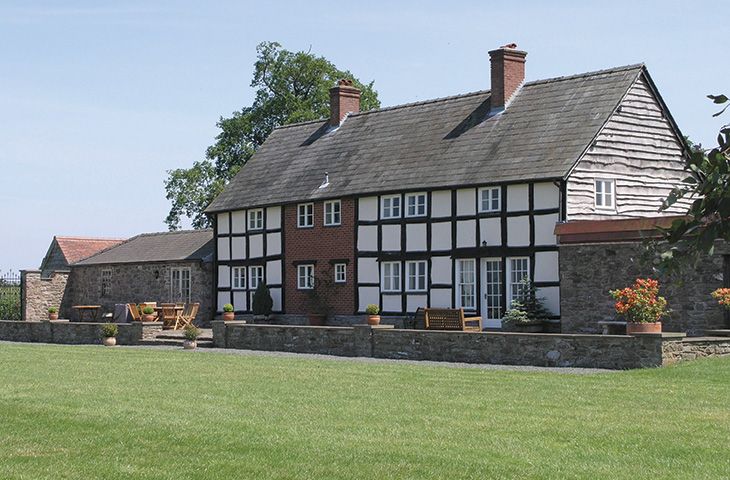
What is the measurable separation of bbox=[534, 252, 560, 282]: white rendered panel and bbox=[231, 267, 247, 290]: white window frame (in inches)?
501

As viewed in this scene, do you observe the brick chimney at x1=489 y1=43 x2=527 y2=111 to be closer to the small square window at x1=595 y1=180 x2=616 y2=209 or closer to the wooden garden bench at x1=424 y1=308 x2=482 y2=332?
the small square window at x1=595 y1=180 x2=616 y2=209

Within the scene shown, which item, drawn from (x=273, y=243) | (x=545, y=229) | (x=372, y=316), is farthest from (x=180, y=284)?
(x=545, y=229)

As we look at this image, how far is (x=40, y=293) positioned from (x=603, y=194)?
78.2 feet

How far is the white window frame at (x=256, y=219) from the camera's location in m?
36.2

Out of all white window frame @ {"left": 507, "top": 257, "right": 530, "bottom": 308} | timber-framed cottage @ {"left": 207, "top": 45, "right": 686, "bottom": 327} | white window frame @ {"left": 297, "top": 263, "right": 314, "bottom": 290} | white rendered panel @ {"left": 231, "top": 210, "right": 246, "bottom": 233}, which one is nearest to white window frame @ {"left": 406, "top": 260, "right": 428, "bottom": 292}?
timber-framed cottage @ {"left": 207, "top": 45, "right": 686, "bottom": 327}

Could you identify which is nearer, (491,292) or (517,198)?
(517,198)

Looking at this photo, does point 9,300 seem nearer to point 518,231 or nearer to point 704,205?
point 518,231

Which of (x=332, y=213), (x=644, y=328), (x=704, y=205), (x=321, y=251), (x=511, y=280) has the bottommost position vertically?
(x=644, y=328)

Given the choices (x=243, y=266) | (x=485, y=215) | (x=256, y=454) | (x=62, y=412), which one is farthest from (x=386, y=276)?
(x=256, y=454)

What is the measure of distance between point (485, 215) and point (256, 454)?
19.7 meters

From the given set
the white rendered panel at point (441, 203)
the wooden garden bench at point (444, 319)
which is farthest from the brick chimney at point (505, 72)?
the wooden garden bench at point (444, 319)

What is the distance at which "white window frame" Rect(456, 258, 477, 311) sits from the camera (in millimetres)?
29297

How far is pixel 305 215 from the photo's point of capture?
34562 mm

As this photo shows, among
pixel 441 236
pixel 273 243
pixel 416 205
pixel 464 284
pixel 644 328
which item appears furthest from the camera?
pixel 273 243
